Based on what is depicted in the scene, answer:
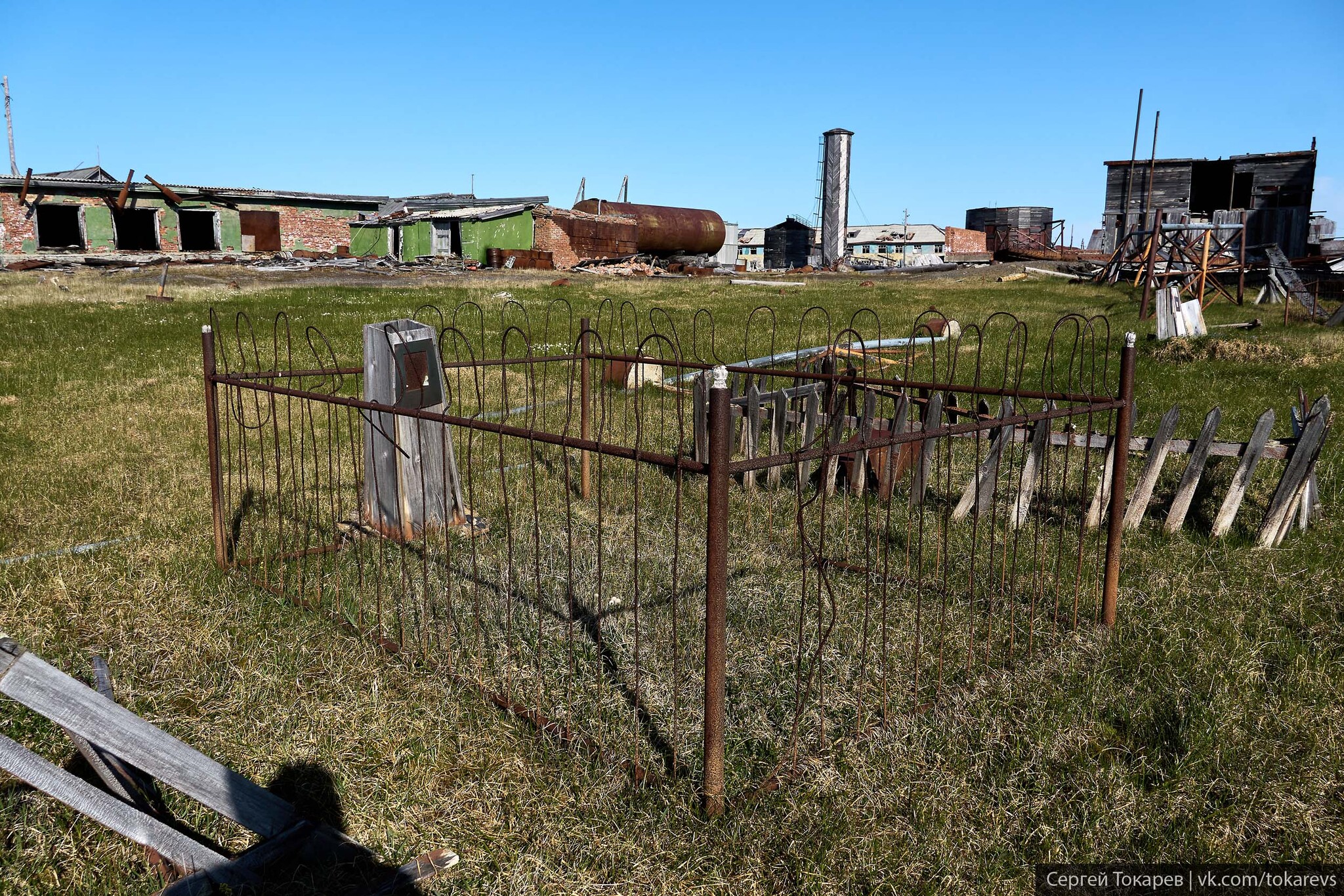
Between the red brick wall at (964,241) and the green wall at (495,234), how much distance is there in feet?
67.5

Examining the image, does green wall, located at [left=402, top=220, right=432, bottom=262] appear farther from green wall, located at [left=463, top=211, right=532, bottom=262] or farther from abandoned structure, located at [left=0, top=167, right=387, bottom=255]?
abandoned structure, located at [left=0, top=167, right=387, bottom=255]

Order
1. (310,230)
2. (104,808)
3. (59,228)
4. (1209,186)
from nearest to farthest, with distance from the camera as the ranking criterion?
(104,808) < (1209,186) < (59,228) < (310,230)

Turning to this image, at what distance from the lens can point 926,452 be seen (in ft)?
19.5

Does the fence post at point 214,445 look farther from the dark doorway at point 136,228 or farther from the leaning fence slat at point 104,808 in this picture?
the dark doorway at point 136,228

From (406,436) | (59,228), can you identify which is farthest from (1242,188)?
(59,228)

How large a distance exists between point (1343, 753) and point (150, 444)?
8373mm

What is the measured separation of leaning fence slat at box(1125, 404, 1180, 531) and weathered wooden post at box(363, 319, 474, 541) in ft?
13.6

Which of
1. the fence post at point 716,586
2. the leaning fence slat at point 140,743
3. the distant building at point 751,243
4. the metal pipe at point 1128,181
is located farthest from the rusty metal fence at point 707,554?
the distant building at point 751,243

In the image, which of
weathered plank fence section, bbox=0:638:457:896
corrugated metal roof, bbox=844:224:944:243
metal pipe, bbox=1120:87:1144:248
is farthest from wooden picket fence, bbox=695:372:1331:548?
corrugated metal roof, bbox=844:224:944:243

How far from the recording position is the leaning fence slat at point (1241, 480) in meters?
5.19

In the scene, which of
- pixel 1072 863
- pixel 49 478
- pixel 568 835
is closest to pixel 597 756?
pixel 568 835

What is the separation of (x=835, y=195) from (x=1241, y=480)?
34688mm

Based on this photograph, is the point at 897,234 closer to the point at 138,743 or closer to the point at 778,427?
the point at 778,427

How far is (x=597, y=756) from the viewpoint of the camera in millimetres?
3137
